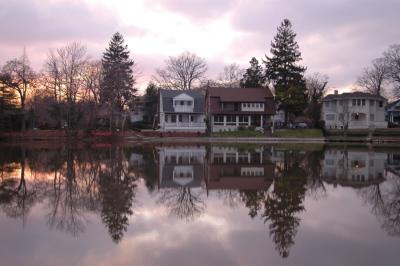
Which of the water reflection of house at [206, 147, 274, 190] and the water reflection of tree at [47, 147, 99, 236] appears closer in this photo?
the water reflection of tree at [47, 147, 99, 236]

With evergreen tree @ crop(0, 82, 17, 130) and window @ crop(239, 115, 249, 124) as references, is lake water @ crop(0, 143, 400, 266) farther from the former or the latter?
window @ crop(239, 115, 249, 124)

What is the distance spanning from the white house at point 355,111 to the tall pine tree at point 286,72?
626 cm

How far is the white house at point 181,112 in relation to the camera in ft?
216

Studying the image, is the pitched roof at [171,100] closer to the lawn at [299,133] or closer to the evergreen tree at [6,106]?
the lawn at [299,133]

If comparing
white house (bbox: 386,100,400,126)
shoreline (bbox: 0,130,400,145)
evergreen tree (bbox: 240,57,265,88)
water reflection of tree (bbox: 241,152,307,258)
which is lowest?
water reflection of tree (bbox: 241,152,307,258)

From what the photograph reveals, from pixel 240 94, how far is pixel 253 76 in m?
13.6

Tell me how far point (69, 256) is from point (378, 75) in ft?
291

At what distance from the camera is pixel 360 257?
793 centimetres

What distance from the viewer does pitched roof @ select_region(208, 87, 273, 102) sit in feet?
215

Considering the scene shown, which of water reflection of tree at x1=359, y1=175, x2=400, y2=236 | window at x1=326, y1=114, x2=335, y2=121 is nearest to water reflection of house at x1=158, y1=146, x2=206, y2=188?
water reflection of tree at x1=359, y1=175, x2=400, y2=236

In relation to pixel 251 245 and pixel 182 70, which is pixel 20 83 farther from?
pixel 251 245

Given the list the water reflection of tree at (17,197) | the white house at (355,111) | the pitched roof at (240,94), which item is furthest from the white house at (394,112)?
the water reflection of tree at (17,197)

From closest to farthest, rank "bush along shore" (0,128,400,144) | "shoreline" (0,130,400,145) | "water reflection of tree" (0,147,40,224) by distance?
1. "water reflection of tree" (0,147,40,224)
2. "shoreline" (0,130,400,145)
3. "bush along shore" (0,128,400,144)

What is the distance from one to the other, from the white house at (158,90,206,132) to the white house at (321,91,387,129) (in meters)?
21.1
